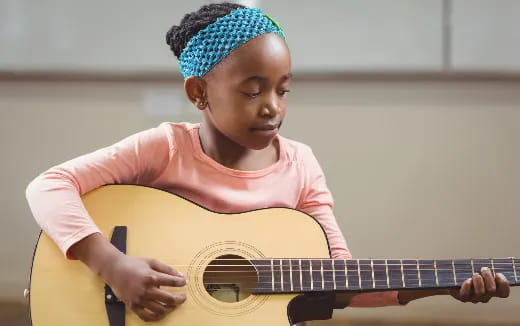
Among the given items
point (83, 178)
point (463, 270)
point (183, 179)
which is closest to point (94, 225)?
point (83, 178)

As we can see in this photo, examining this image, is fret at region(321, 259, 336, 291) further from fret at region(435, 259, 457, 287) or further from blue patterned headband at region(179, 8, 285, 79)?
blue patterned headband at region(179, 8, 285, 79)

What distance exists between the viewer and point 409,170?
1.98 m

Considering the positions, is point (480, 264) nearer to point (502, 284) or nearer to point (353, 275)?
point (502, 284)

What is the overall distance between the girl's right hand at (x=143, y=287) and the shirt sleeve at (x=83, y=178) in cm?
9

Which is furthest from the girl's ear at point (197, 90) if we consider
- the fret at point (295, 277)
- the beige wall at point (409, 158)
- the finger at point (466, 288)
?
the beige wall at point (409, 158)

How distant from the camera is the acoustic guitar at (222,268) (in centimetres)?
114

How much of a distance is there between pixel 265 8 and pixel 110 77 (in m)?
0.51

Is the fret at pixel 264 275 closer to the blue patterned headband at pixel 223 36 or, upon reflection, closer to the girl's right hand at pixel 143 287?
the girl's right hand at pixel 143 287

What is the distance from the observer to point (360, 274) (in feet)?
3.86

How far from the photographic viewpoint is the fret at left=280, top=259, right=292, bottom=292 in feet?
3.80

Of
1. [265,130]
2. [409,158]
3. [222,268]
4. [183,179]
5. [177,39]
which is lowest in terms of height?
[409,158]

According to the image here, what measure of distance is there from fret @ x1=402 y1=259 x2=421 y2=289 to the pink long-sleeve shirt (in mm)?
146

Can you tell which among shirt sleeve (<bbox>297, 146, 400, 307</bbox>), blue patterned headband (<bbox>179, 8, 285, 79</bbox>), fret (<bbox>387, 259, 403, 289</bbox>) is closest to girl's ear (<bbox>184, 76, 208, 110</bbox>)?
blue patterned headband (<bbox>179, 8, 285, 79</bbox>)

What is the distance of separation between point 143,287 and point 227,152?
0.33 metres
